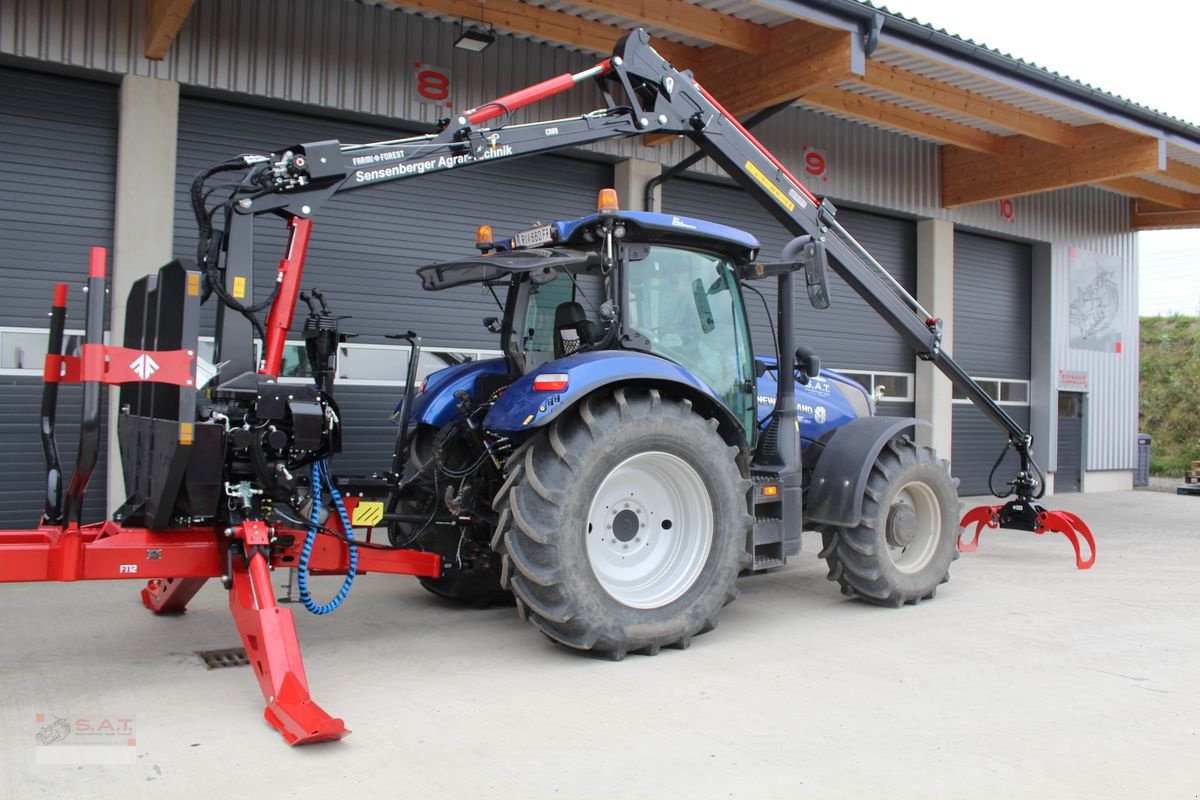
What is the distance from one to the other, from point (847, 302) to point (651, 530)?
29.5 feet

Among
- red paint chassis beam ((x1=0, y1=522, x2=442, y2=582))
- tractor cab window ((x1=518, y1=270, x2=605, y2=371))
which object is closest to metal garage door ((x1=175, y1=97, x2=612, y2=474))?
tractor cab window ((x1=518, y1=270, x2=605, y2=371))

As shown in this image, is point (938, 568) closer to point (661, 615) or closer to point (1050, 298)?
point (661, 615)

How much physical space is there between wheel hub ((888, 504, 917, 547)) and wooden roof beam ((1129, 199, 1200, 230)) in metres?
12.9

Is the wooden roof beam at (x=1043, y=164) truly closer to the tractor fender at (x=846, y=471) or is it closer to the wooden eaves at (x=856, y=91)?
the wooden eaves at (x=856, y=91)

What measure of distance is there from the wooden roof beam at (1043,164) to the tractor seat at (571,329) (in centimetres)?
957

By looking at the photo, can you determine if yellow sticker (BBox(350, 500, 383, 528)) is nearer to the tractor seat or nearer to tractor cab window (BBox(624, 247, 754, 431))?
the tractor seat

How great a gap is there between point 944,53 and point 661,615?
24.6 feet

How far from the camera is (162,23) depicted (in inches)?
300

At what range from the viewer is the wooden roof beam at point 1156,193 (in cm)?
1518

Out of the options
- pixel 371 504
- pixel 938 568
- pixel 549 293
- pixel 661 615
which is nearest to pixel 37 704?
pixel 371 504

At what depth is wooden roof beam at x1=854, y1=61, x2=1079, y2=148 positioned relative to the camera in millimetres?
10602

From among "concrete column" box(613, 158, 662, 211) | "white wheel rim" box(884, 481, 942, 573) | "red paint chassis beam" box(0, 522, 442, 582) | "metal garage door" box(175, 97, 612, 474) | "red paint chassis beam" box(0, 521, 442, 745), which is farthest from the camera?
"concrete column" box(613, 158, 662, 211)

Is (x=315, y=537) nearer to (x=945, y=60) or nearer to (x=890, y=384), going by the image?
(x=945, y=60)

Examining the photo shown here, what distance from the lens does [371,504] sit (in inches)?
206
